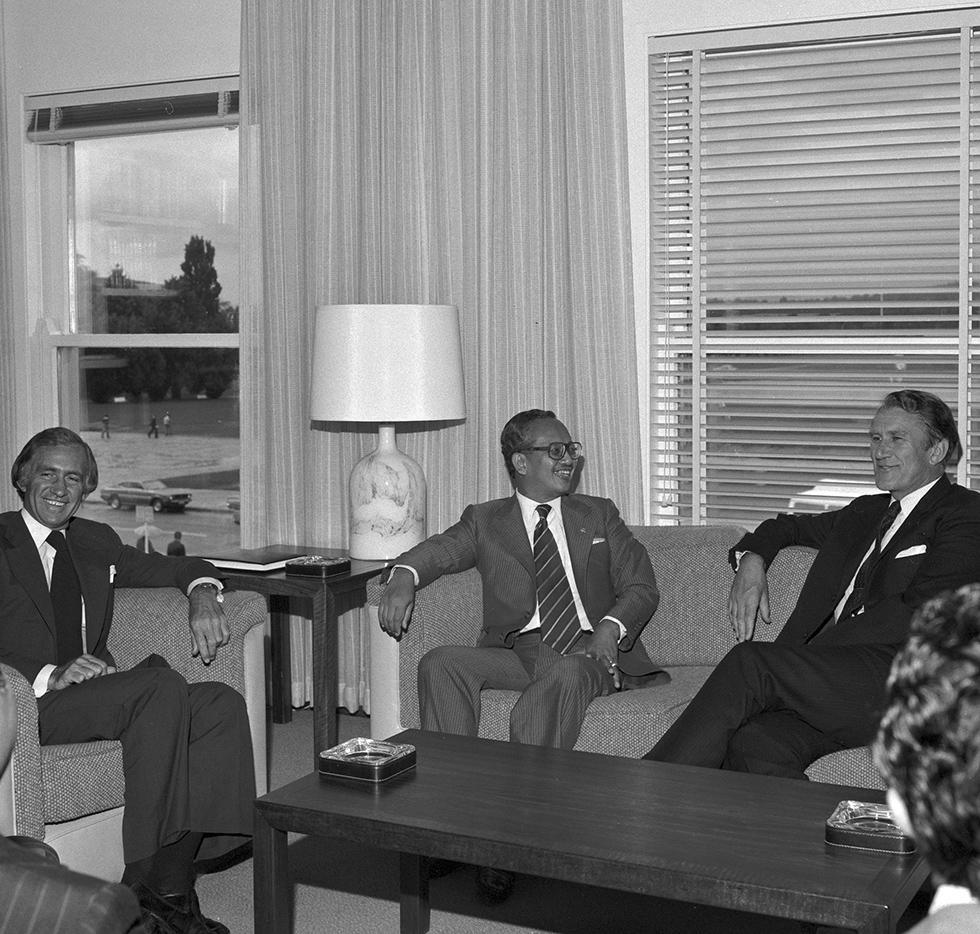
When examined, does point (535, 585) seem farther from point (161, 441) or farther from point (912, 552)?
point (161, 441)

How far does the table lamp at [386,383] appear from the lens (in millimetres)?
4590

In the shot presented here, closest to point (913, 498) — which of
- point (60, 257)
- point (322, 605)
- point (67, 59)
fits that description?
point (322, 605)

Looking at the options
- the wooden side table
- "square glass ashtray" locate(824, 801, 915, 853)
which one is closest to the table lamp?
the wooden side table

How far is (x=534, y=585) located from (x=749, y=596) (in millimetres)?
654

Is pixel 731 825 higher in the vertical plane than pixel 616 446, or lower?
lower

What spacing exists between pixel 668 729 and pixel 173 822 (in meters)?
1.30

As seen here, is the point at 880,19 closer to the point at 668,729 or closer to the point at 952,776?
the point at 668,729

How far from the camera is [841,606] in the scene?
12.9 feet

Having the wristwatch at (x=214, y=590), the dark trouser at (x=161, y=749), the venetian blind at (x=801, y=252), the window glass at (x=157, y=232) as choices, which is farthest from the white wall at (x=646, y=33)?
the dark trouser at (x=161, y=749)

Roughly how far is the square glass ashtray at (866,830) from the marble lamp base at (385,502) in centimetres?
243

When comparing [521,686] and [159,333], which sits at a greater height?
[159,333]

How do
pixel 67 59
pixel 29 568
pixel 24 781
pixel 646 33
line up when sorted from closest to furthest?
1. pixel 24 781
2. pixel 29 568
3. pixel 646 33
4. pixel 67 59

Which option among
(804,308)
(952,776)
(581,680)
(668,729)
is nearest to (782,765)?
(668,729)

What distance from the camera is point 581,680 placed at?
371 centimetres
